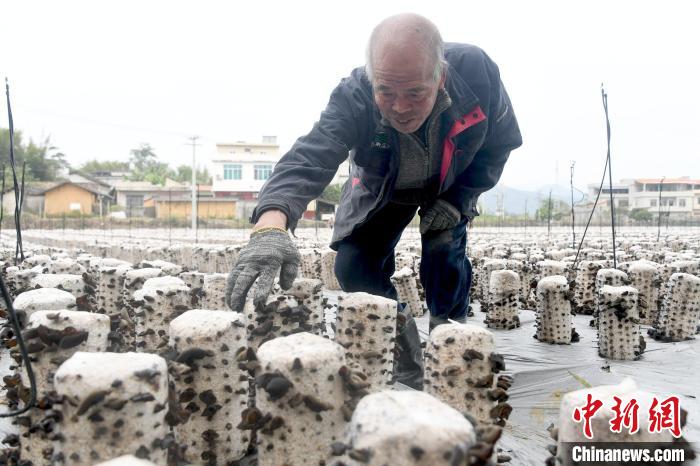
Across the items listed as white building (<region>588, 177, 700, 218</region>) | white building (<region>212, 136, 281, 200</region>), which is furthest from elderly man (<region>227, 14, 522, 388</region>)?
Answer: white building (<region>588, 177, 700, 218</region>)

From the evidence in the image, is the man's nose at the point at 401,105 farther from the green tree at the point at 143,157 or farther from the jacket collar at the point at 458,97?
the green tree at the point at 143,157

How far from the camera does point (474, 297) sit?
6.18 metres

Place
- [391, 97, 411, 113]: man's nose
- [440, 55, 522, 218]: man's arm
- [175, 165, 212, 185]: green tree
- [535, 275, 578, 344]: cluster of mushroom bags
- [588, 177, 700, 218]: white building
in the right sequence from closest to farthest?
A: [391, 97, 411, 113]: man's nose → [440, 55, 522, 218]: man's arm → [535, 275, 578, 344]: cluster of mushroom bags → [588, 177, 700, 218]: white building → [175, 165, 212, 185]: green tree

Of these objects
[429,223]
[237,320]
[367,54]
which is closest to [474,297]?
[429,223]

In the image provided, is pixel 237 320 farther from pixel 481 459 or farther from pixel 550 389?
pixel 550 389

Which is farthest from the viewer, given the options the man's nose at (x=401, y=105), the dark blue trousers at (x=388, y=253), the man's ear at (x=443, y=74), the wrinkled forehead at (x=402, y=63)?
the dark blue trousers at (x=388, y=253)

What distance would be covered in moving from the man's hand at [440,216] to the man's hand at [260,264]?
1.17m

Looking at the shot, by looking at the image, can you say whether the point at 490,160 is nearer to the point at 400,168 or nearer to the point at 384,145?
the point at 400,168

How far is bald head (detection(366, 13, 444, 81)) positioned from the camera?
242cm

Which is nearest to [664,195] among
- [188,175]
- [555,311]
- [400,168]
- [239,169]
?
[239,169]

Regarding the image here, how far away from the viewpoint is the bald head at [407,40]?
2416mm

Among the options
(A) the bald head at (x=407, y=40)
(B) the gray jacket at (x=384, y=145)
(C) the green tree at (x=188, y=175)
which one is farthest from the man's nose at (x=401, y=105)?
(C) the green tree at (x=188, y=175)

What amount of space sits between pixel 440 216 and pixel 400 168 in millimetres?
403

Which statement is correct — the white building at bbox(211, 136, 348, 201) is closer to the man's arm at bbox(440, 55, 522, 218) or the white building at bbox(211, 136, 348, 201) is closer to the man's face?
the man's arm at bbox(440, 55, 522, 218)
